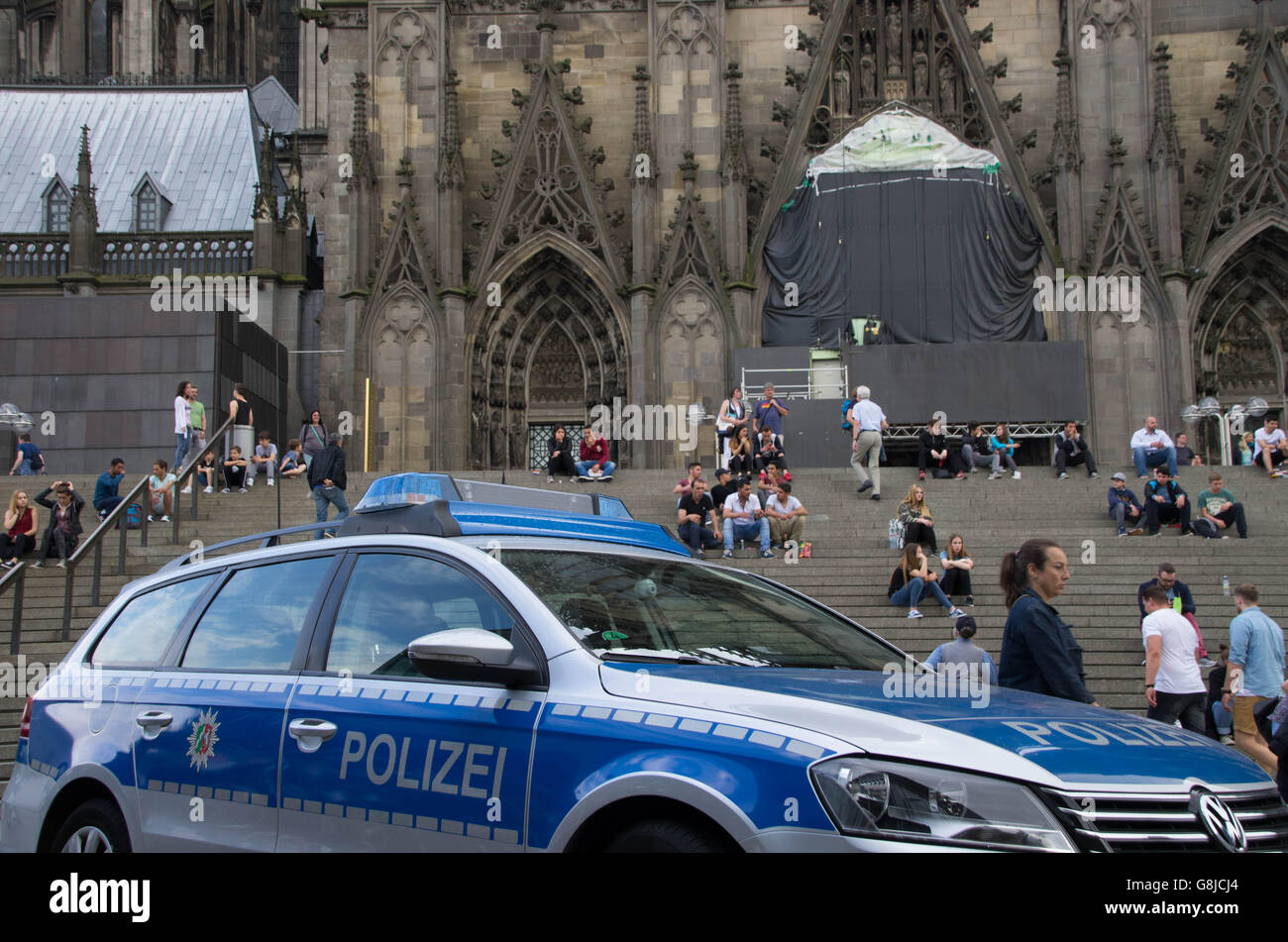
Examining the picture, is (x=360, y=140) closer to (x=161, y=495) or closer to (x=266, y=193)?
(x=266, y=193)

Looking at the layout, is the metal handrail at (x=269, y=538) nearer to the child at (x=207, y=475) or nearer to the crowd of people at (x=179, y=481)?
the crowd of people at (x=179, y=481)

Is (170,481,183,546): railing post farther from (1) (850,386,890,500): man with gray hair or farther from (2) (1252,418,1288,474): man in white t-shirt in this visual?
(2) (1252,418,1288,474): man in white t-shirt

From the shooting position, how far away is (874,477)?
18875 mm

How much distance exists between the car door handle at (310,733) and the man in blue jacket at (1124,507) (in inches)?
581

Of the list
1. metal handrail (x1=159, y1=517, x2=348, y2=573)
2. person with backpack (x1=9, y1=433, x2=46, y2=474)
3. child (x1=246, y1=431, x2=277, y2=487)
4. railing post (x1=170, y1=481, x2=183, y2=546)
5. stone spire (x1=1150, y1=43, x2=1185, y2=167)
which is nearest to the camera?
metal handrail (x1=159, y1=517, x2=348, y2=573)

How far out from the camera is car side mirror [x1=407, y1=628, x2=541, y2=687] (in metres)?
3.99

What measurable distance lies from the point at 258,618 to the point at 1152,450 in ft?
57.4

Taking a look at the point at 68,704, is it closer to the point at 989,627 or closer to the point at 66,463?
the point at 989,627

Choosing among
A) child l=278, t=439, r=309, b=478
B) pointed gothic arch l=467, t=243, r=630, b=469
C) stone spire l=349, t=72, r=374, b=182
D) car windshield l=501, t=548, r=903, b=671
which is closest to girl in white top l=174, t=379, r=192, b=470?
child l=278, t=439, r=309, b=478

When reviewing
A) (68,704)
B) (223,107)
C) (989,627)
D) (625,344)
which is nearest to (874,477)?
(989,627)

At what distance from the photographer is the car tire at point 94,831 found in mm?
5113

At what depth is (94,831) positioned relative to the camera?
5.21 meters

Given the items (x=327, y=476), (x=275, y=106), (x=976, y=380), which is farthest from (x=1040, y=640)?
(x=275, y=106)

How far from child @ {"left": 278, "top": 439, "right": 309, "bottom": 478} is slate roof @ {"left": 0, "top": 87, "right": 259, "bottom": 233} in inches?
676
